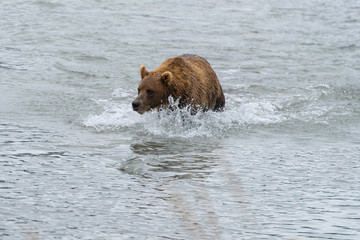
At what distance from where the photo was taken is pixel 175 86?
8.99 meters

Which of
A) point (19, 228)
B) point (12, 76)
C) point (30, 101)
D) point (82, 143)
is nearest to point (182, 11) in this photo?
point (12, 76)

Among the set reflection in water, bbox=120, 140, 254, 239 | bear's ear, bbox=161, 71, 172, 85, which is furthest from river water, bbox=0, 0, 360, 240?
bear's ear, bbox=161, 71, 172, 85

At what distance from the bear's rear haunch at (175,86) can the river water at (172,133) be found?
236 millimetres

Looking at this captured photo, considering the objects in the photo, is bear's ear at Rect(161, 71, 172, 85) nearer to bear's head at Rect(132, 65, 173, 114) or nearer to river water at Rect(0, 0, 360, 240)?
bear's head at Rect(132, 65, 173, 114)

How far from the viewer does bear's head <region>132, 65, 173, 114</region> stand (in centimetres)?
888

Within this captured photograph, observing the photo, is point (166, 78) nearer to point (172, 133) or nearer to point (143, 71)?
point (143, 71)

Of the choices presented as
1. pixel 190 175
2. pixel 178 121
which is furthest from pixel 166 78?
pixel 190 175

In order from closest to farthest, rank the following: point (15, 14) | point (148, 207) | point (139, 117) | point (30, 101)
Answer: point (148, 207) < point (139, 117) < point (30, 101) < point (15, 14)

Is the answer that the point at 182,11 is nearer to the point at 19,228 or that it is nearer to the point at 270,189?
the point at 270,189

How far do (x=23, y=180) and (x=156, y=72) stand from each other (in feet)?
10.9

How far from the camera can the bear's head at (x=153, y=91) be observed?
8875mm

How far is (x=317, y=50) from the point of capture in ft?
55.6

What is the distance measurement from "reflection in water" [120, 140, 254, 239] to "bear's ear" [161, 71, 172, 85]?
2.81 feet

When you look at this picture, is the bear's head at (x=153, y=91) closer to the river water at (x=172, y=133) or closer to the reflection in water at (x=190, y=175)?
the river water at (x=172, y=133)
